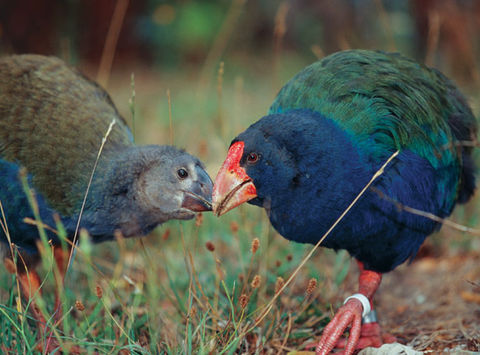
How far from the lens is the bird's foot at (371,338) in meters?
2.78

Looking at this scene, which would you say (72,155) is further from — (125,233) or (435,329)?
(435,329)

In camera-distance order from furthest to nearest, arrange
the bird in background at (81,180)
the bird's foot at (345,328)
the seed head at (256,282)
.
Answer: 1. the bird in background at (81,180)
2. the bird's foot at (345,328)
3. the seed head at (256,282)

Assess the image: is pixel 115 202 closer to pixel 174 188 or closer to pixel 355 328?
pixel 174 188

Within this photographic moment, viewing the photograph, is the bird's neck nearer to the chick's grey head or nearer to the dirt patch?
the chick's grey head

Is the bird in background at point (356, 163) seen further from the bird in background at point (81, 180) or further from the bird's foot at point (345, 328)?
the bird in background at point (81, 180)

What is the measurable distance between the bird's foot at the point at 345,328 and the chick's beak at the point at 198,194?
2.62 feet

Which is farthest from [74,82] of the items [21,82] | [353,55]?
[353,55]

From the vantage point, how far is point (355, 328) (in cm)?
264

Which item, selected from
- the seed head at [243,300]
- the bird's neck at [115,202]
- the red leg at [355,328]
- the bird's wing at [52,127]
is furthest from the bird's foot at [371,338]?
the bird's wing at [52,127]

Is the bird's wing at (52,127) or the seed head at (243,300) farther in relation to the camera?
the bird's wing at (52,127)

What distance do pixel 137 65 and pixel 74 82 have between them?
5.95m

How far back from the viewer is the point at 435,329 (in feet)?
9.71

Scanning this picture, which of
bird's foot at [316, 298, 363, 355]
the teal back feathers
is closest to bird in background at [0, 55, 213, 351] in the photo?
the teal back feathers

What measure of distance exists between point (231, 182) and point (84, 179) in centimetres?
74
